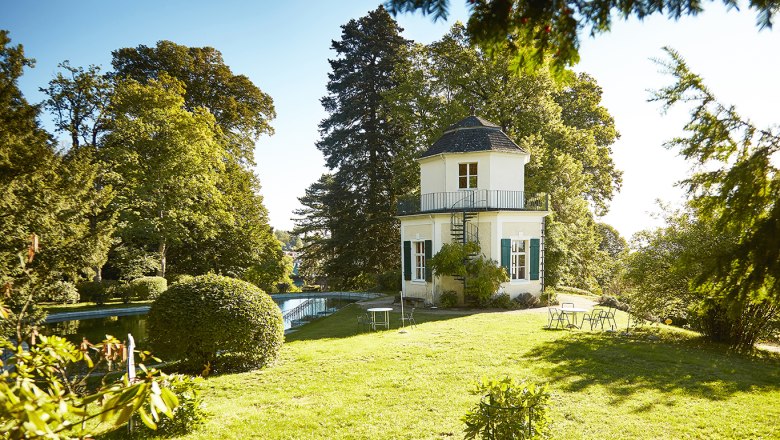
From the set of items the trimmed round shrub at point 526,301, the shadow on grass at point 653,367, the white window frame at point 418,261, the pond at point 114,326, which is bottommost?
the pond at point 114,326

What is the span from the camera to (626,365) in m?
10.9

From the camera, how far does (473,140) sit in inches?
903

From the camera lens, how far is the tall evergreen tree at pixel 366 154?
35906mm

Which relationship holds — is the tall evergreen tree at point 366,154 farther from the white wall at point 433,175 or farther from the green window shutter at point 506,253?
the green window shutter at point 506,253

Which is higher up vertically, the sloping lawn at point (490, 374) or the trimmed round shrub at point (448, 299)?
the trimmed round shrub at point (448, 299)

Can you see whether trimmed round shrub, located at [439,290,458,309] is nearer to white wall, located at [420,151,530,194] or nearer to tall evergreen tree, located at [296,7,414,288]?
white wall, located at [420,151,530,194]

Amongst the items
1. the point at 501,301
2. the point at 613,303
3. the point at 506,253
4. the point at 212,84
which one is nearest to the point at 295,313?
the point at 501,301

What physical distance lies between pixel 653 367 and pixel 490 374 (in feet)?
13.8

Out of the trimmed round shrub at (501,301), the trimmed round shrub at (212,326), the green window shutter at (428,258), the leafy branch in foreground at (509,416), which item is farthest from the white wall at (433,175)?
the leafy branch in foreground at (509,416)

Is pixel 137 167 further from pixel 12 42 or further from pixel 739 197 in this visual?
pixel 739 197

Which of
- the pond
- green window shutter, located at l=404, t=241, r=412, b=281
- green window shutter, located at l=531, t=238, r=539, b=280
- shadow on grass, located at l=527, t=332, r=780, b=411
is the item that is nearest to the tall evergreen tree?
the pond

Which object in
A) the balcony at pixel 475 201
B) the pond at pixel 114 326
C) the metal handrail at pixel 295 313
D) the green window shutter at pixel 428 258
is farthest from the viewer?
the metal handrail at pixel 295 313

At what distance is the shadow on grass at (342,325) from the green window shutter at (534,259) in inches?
198

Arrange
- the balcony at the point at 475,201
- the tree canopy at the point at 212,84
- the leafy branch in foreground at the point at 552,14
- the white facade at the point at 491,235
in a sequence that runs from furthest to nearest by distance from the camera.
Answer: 1. the tree canopy at the point at 212,84
2. the balcony at the point at 475,201
3. the white facade at the point at 491,235
4. the leafy branch in foreground at the point at 552,14
